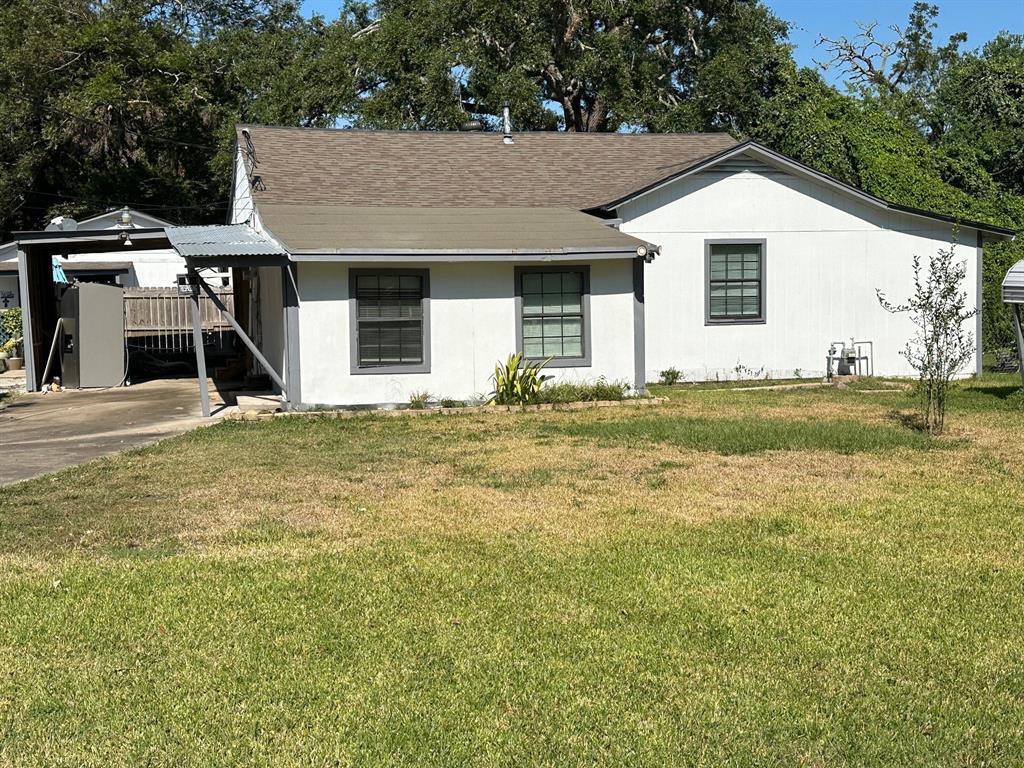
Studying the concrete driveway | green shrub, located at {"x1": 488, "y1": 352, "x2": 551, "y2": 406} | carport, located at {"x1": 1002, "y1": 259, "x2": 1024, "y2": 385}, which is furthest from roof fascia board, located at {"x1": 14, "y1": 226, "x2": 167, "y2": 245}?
carport, located at {"x1": 1002, "y1": 259, "x2": 1024, "y2": 385}

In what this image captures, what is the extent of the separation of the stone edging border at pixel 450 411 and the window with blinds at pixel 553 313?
3.94ft

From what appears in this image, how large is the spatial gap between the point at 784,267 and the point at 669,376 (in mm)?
2884

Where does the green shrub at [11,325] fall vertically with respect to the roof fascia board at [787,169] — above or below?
below

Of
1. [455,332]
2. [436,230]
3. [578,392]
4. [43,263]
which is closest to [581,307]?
[578,392]

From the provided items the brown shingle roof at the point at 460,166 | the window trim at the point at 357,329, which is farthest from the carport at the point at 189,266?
the brown shingle roof at the point at 460,166

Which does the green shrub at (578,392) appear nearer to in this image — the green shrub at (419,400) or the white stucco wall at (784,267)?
the green shrub at (419,400)

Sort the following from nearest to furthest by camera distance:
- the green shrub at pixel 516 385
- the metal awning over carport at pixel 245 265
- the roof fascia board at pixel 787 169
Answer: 1. the metal awning over carport at pixel 245 265
2. the green shrub at pixel 516 385
3. the roof fascia board at pixel 787 169

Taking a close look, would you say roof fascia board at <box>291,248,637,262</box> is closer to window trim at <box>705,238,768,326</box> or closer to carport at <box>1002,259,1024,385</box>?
window trim at <box>705,238,768,326</box>

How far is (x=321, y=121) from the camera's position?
36000 mm

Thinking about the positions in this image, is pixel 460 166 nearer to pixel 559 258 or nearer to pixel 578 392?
pixel 559 258

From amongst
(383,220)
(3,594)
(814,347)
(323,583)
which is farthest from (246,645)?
(814,347)

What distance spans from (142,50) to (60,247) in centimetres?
1634

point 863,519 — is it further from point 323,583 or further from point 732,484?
point 323,583

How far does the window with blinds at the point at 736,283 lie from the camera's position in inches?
789
